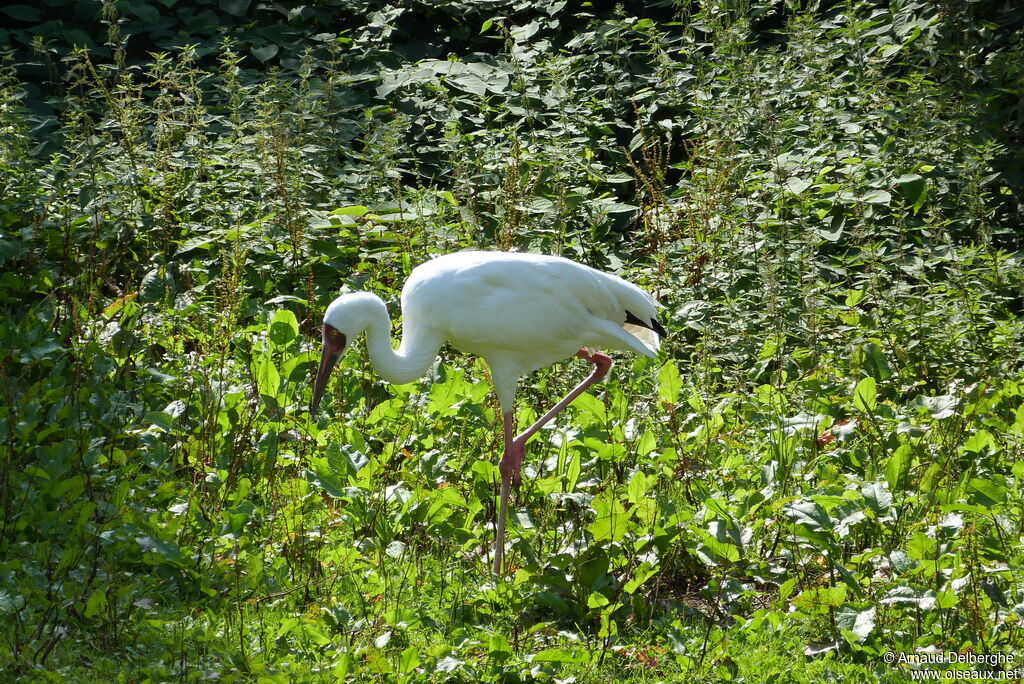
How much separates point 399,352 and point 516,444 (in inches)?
25.8

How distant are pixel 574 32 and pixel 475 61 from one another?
897 mm

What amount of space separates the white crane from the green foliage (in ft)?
0.97

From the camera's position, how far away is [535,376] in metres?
5.93

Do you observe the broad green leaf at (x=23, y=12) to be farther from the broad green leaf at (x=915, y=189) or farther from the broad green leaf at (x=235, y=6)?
the broad green leaf at (x=915, y=189)

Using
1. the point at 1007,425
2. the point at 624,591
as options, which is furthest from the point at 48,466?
the point at 1007,425

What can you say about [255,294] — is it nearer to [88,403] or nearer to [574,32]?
[88,403]

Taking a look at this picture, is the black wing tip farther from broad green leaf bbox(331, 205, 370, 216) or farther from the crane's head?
broad green leaf bbox(331, 205, 370, 216)

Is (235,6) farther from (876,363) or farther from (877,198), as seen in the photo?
(876,363)

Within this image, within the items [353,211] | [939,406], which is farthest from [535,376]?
[939,406]

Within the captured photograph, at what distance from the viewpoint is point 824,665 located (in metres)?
3.51

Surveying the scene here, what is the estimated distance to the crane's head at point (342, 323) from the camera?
4633 millimetres

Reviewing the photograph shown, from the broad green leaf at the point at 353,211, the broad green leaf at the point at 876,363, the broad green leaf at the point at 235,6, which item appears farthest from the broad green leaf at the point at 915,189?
the broad green leaf at the point at 235,6

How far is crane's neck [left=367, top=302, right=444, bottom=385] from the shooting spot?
4641 mm

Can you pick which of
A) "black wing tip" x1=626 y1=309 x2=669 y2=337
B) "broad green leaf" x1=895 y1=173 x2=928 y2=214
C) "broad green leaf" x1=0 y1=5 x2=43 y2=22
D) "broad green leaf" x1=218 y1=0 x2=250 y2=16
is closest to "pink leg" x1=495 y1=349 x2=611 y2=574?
A: "black wing tip" x1=626 y1=309 x2=669 y2=337
